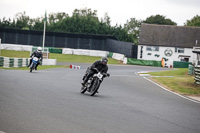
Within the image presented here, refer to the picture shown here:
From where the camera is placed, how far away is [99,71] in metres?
14.7

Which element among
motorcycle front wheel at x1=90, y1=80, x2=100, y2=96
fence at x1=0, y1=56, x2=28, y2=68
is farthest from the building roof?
motorcycle front wheel at x1=90, y1=80, x2=100, y2=96

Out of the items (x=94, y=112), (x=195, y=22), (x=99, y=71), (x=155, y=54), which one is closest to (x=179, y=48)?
(x=155, y=54)

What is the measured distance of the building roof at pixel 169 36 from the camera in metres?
75.5

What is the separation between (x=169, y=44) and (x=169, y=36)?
202 cm

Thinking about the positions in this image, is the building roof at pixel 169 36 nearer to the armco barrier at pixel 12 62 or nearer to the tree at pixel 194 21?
the tree at pixel 194 21

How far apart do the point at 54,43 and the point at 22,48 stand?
610 centimetres

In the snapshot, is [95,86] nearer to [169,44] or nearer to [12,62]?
[12,62]

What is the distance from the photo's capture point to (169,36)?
7669cm

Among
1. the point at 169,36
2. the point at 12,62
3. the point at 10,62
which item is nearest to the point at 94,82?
the point at 10,62

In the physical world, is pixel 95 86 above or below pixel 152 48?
below

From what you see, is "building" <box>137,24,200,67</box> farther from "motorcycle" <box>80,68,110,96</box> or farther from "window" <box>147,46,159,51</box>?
"motorcycle" <box>80,68,110,96</box>

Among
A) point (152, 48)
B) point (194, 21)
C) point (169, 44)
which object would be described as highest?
point (194, 21)

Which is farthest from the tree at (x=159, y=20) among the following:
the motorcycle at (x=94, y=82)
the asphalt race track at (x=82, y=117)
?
the asphalt race track at (x=82, y=117)

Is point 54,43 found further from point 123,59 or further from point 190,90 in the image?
point 190,90
